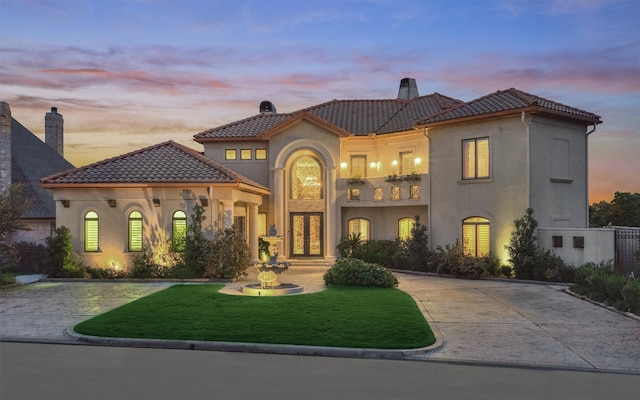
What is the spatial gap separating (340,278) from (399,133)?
417 inches

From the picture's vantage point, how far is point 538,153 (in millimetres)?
21906

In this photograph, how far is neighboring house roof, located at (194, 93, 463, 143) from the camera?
28.6m

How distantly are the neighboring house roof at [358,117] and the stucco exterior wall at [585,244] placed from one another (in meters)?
8.49

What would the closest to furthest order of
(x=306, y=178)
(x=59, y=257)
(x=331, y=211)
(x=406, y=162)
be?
(x=59, y=257) < (x=406, y=162) < (x=331, y=211) < (x=306, y=178)

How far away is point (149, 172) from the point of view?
73.4 feet

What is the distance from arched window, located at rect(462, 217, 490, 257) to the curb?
12695 mm

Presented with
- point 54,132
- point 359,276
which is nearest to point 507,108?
point 359,276

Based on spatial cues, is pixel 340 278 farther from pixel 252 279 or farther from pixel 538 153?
pixel 538 153

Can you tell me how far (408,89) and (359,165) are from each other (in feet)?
26.1

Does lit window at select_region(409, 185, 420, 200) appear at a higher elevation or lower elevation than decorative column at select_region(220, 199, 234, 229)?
higher

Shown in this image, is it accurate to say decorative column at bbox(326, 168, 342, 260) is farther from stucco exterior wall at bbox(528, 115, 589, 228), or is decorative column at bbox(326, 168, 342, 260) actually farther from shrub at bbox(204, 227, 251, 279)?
stucco exterior wall at bbox(528, 115, 589, 228)

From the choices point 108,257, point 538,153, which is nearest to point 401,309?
point 538,153

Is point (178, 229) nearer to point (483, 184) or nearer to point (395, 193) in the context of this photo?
point (395, 193)

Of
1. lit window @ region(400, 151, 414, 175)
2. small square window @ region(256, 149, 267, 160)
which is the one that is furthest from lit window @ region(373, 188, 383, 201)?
small square window @ region(256, 149, 267, 160)
